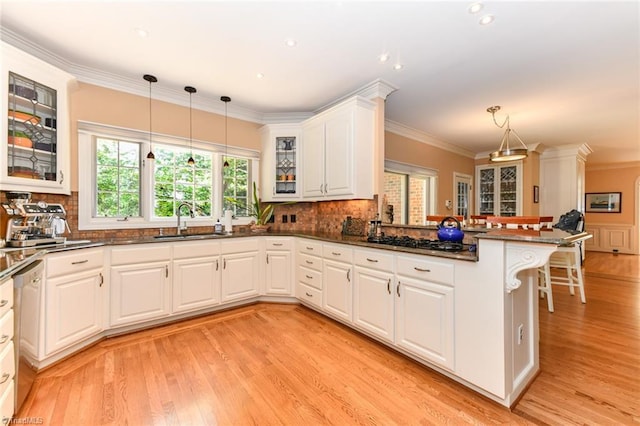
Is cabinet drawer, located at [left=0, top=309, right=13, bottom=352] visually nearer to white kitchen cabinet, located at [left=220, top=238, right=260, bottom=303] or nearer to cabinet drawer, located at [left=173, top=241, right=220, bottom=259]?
cabinet drawer, located at [left=173, top=241, right=220, bottom=259]

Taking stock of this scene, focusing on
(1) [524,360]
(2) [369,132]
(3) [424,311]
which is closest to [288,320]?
(3) [424,311]

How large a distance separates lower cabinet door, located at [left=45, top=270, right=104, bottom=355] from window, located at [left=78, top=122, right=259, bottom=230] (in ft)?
2.58

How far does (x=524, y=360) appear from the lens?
187 centimetres

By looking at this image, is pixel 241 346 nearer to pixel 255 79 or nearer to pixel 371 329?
pixel 371 329

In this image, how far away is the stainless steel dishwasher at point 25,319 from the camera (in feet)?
5.18

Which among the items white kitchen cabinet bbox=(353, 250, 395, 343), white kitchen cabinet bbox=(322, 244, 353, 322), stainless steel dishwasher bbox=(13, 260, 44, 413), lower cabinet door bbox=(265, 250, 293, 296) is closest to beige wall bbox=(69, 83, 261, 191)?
stainless steel dishwasher bbox=(13, 260, 44, 413)

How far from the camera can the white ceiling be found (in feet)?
6.50

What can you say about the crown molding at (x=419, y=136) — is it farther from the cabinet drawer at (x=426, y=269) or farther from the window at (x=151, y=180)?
the cabinet drawer at (x=426, y=269)

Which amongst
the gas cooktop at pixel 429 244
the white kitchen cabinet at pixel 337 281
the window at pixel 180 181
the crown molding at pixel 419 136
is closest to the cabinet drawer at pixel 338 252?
the white kitchen cabinet at pixel 337 281

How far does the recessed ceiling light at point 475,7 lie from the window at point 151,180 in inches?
116

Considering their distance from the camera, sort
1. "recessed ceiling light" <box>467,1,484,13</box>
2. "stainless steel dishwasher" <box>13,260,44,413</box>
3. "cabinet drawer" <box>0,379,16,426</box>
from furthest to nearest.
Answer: "recessed ceiling light" <box>467,1,484,13</box> < "stainless steel dishwasher" <box>13,260,44,413</box> < "cabinet drawer" <box>0,379,16,426</box>

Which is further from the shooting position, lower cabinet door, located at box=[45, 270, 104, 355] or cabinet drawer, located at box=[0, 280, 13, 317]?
lower cabinet door, located at box=[45, 270, 104, 355]

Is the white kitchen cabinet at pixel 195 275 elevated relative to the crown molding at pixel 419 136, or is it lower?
lower

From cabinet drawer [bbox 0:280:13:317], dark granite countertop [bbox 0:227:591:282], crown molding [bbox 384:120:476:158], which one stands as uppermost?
crown molding [bbox 384:120:476:158]
